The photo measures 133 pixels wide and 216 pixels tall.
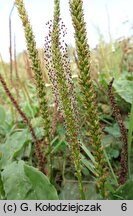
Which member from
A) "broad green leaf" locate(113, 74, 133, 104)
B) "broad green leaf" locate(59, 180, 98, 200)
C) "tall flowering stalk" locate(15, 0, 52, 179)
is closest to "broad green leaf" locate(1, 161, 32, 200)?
"broad green leaf" locate(59, 180, 98, 200)

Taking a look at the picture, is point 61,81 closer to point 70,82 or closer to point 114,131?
point 70,82

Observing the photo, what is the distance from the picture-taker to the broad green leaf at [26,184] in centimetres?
122

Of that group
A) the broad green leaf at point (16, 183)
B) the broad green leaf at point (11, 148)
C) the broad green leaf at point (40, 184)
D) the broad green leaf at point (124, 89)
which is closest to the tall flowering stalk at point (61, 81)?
the broad green leaf at point (40, 184)

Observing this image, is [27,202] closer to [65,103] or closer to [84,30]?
[65,103]

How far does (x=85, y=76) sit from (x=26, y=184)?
646 mm

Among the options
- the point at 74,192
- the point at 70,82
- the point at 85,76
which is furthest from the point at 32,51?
the point at 74,192

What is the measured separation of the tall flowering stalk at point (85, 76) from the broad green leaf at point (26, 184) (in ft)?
1.15

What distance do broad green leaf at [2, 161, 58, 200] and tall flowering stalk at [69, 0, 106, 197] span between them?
352 mm

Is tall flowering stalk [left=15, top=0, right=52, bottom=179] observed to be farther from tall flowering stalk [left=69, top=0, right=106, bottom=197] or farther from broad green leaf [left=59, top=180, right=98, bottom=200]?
broad green leaf [left=59, top=180, right=98, bottom=200]

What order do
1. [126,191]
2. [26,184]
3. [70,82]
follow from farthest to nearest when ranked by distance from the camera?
[26,184], [126,191], [70,82]

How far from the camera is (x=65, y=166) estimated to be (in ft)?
5.77

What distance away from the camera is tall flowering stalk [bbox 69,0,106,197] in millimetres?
783

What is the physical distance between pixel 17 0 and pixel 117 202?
63 cm

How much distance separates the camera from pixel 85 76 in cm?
81
